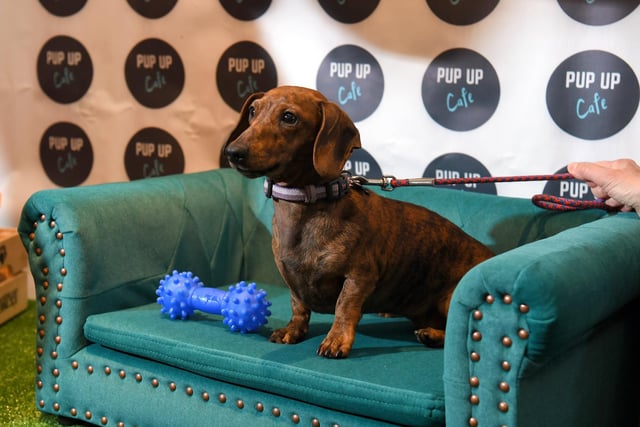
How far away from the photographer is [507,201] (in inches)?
93.8

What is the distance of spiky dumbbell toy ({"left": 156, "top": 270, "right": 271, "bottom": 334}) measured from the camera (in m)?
2.11

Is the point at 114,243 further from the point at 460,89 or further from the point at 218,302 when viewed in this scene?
the point at 460,89

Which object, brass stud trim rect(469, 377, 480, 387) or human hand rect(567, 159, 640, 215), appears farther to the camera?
human hand rect(567, 159, 640, 215)

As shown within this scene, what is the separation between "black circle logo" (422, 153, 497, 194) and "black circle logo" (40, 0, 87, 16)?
66.9 inches

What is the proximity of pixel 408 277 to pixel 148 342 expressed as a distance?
70cm

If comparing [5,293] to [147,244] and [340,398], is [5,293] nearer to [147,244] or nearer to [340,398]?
[147,244]

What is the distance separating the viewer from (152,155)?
335 centimetres

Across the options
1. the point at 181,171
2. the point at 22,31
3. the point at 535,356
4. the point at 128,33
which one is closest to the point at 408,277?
the point at 535,356

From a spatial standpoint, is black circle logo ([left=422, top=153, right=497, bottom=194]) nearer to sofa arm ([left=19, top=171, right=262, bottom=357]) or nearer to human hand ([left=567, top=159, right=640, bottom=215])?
human hand ([left=567, top=159, right=640, bottom=215])

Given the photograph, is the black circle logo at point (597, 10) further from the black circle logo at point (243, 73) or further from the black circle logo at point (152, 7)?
the black circle logo at point (152, 7)

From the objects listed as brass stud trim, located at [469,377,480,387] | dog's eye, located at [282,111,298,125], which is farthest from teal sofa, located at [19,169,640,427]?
dog's eye, located at [282,111,298,125]

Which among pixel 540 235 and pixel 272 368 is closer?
pixel 272 368

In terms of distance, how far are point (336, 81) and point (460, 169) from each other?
1.84 ft

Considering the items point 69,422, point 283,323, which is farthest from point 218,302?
point 69,422
